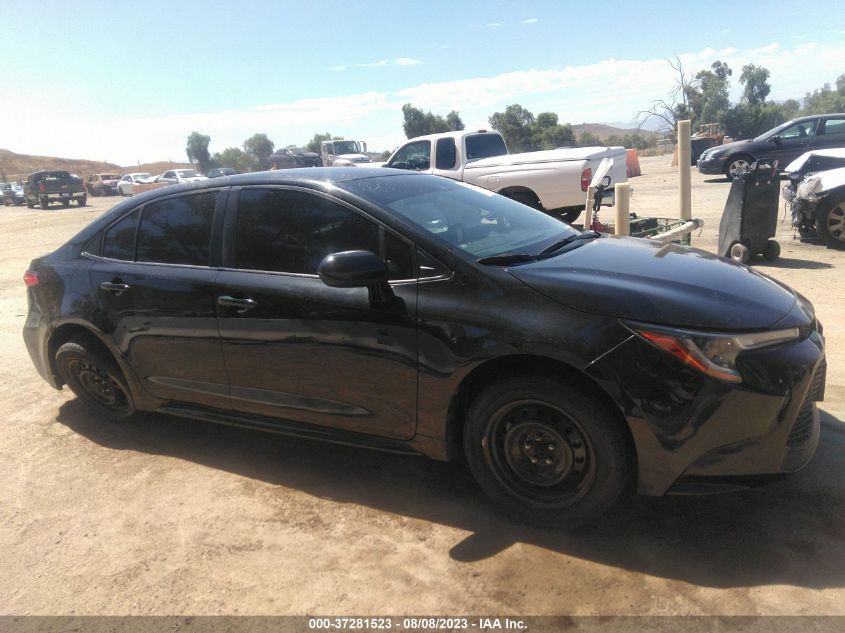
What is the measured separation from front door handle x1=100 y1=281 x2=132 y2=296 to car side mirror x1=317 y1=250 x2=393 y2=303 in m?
1.68

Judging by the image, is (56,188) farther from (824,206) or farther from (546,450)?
(546,450)

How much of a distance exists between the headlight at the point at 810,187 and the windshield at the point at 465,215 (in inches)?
248

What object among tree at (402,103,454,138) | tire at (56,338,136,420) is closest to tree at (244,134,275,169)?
tree at (402,103,454,138)

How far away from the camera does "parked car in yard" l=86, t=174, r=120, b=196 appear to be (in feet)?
148

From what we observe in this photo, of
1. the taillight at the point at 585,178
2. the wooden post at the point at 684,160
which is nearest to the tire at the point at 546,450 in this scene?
the wooden post at the point at 684,160

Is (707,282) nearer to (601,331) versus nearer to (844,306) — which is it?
(601,331)

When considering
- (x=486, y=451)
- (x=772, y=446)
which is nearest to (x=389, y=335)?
(x=486, y=451)

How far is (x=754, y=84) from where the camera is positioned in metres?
54.1

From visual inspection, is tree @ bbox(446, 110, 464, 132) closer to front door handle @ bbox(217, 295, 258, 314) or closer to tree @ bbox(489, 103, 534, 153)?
tree @ bbox(489, 103, 534, 153)

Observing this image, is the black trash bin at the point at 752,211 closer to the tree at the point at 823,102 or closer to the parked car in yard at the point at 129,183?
the parked car in yard at the point at 129,183

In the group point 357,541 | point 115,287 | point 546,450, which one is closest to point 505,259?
point 546,450

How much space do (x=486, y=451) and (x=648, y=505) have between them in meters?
0.85

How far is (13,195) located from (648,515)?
157 ft

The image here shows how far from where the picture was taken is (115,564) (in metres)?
2.92
